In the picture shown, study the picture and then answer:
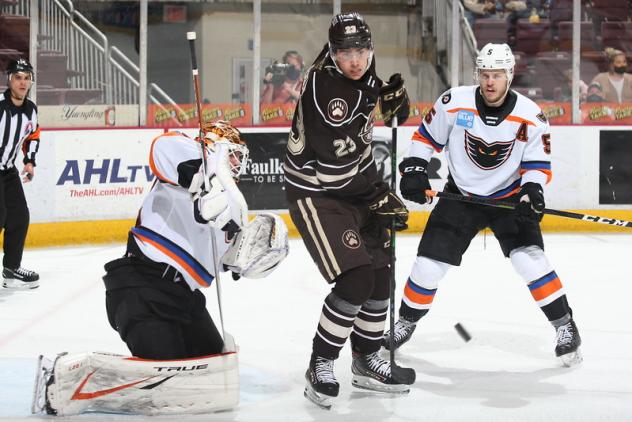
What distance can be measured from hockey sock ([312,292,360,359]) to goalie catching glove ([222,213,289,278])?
0.24 meters

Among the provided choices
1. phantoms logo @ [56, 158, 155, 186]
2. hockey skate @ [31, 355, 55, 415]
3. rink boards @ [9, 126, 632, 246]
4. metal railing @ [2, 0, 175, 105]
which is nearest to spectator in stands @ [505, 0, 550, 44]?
rink boards @ [9, 126, 632, 246]

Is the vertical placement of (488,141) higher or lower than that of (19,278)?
higher

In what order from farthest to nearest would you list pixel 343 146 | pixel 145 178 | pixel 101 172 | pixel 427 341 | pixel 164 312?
pixel 145 178
pixel 101 172
pixel 427 341
pixel 343 146
pixel 164 312

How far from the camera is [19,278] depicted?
5.10 meters

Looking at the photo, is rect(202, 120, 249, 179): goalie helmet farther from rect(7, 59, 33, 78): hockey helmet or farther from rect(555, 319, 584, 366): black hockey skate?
rect(7, 59, 33, 78): hockey helmet

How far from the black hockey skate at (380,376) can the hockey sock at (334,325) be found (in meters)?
0.20

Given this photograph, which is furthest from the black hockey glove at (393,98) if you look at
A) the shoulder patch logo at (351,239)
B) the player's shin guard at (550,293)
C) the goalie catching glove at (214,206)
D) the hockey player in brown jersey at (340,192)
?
the goalie catching glove at (214,206)

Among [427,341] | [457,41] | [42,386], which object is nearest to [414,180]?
[427,341]

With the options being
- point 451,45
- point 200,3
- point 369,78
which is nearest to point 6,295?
point 369,78

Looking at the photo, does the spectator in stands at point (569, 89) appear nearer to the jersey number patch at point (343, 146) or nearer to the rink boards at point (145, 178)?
the rink boards at point (145, 178)

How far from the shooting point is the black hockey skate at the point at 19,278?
5.09 m

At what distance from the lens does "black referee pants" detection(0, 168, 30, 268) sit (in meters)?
5.09

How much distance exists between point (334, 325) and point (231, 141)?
0.63m

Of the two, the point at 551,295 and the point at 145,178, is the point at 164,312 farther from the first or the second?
the point at 145,178
